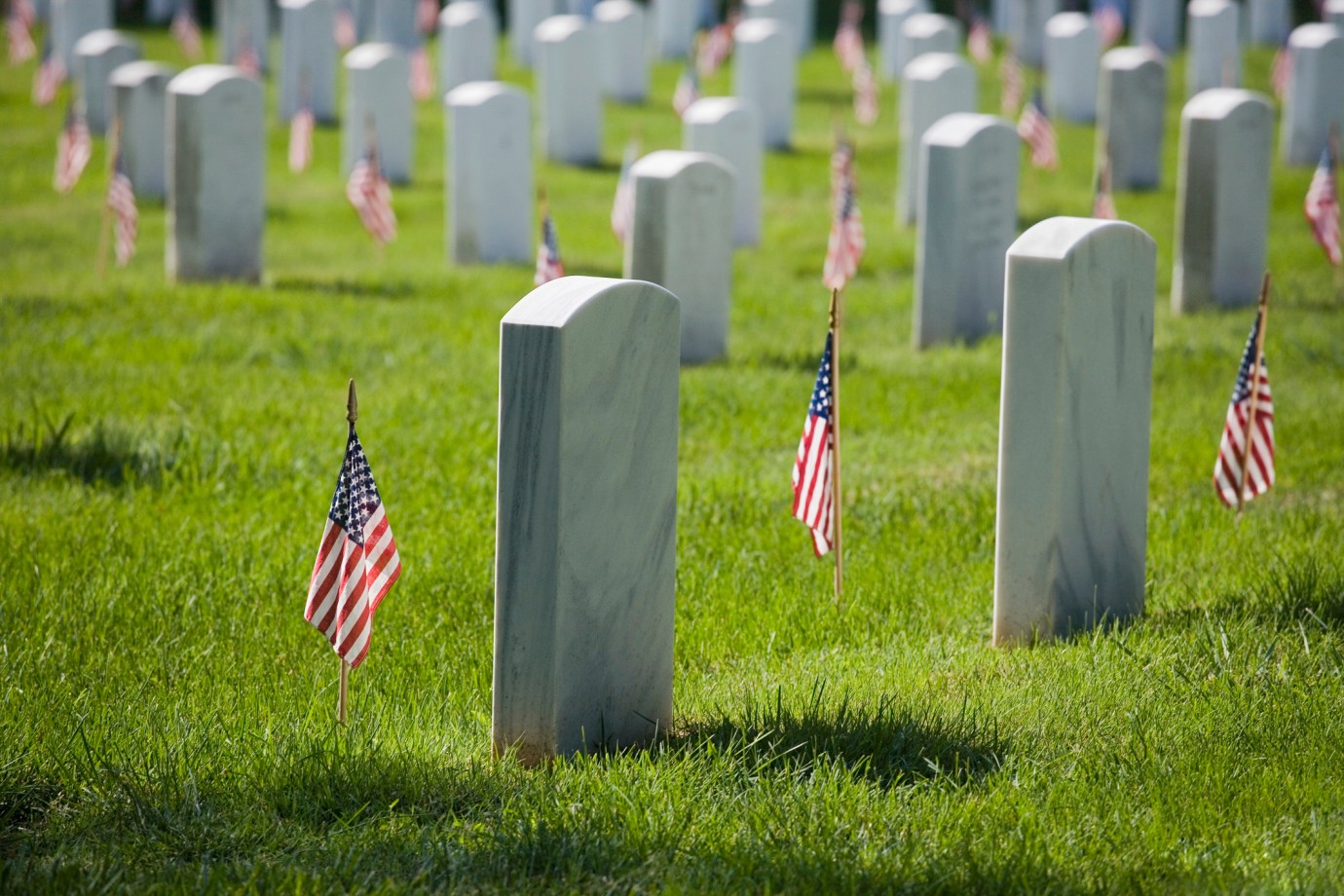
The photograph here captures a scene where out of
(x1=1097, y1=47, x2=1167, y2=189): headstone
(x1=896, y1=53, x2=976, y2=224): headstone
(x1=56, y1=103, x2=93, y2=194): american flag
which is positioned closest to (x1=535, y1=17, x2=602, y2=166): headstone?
(x1=896, y1=53, x2=976, y2=224): headstone

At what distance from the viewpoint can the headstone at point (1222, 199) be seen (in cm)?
1089

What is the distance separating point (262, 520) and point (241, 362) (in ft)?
9.87

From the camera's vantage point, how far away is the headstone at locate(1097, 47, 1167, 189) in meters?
16.0

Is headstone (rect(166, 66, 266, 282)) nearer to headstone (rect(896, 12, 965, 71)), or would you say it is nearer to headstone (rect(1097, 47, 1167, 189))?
headstone (rect(1097, 47, 1167, 189))

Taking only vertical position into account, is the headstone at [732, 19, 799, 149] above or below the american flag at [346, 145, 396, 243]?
above

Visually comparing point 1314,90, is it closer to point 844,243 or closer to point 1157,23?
point 844,243

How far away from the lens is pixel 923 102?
15.3 metres

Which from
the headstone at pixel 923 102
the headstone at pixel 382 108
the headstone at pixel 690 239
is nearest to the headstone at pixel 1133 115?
the headstone at pixel 923 102

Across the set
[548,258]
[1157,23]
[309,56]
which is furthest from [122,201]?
[1157,23]

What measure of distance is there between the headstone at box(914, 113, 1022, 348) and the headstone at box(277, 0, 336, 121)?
12296mm

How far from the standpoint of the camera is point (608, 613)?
425 centimetres

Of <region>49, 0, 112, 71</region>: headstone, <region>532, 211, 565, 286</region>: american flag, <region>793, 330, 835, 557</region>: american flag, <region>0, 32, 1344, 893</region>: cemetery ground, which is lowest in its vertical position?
<region>0, 32, 1344, 893</region>: cemetery ground

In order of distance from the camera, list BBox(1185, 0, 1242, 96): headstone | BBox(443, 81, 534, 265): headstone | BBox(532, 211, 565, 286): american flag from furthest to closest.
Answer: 1. BBox(1185, 0, 1242, 96): headstone
2. BBox(443, 81, 534, 265): headstone
3. BBox(532, 211, 565, 286): american flag

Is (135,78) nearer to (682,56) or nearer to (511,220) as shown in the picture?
(511,220)
